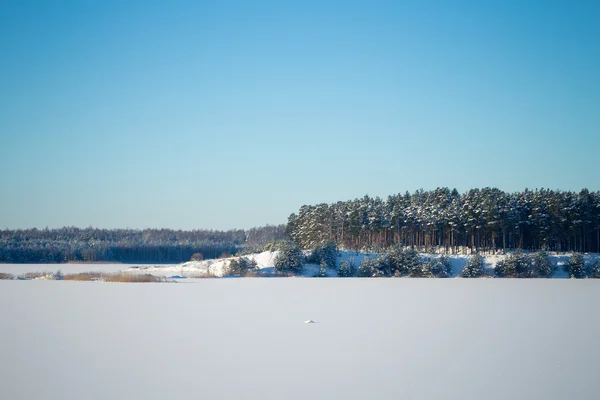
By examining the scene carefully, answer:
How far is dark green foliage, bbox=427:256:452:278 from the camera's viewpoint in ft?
206

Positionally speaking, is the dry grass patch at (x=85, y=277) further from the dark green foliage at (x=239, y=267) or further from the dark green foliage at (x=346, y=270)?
the dark green foliage at (x=346, y=270)

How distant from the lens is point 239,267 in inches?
2598

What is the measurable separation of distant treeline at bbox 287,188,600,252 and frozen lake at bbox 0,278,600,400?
47.1m

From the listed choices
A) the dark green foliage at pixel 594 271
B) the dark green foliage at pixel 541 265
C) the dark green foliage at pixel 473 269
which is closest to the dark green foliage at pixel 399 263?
the dark green foliage at pixel 473 269

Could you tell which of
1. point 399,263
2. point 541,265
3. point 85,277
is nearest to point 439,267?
point 399,263

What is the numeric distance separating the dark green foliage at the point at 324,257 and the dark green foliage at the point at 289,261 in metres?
3.75

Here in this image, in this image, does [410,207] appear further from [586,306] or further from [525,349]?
[525,349]

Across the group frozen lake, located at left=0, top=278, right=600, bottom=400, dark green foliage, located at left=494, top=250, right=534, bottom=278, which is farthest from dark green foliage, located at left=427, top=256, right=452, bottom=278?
frozen lake, located at left=0, top=278, right=600, bottom=400

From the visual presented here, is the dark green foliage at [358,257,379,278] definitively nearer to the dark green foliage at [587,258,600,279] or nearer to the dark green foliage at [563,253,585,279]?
the dark green foliage at [563,253,585,279]

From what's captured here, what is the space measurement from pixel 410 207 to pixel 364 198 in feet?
53.7

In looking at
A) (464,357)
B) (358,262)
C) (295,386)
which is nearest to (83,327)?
(295,386)

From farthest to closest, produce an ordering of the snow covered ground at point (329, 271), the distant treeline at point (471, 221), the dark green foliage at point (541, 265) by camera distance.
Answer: the distant treeline at point (471, 221) → the snow covered ground at point (329, 271) → the dark green foliage at point (541, 265)

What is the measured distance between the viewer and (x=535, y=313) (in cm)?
2481

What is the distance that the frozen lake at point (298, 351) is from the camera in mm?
12039
